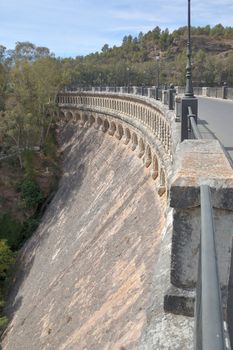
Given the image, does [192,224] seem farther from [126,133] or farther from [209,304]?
[126,133]

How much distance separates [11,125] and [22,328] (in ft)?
70.3

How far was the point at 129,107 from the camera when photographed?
31719 mm

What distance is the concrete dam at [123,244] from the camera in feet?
9.10

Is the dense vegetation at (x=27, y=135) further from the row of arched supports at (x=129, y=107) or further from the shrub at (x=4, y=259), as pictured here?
the row of arched supports at (x=129, y=107)

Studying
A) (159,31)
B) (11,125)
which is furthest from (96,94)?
(159,31)

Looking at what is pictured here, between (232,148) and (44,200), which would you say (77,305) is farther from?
(44,200)

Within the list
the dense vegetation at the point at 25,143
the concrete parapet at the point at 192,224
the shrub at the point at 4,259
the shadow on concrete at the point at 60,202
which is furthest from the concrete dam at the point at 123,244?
the dense vegetation at the point at 25,143

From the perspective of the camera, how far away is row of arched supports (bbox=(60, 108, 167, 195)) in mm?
19444

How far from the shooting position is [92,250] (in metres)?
20.7

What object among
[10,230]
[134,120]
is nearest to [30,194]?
[10,230]

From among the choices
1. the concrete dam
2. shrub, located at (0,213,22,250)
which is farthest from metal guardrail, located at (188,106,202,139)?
shrub, located at (0,213,22,250)

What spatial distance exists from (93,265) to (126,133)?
1434cm

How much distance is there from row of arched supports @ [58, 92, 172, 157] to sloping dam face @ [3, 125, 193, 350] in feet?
8.55

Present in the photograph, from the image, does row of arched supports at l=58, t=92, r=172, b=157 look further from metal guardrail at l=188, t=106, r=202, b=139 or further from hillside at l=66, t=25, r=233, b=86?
metal guardrail at l=188, t=106, r=202, b=139
